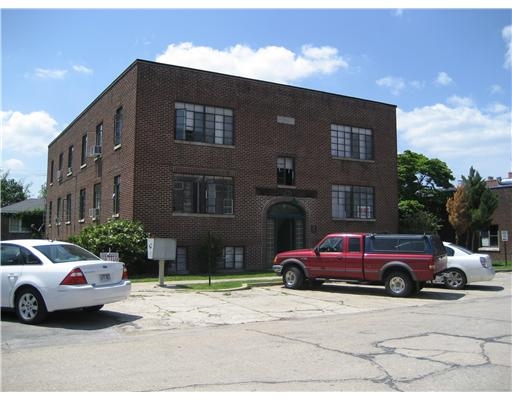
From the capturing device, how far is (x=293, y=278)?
1658 cm

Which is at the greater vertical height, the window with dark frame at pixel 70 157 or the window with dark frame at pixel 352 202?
the window with dark frame at pixel 70 157

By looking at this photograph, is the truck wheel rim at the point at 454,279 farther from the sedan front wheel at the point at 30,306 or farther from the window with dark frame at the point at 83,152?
the window with dark frame at the point at 83,152

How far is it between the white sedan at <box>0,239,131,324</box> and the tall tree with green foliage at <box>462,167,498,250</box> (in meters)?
25.1

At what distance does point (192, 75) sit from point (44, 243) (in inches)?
558

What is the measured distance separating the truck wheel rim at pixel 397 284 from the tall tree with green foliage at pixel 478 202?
690 inches

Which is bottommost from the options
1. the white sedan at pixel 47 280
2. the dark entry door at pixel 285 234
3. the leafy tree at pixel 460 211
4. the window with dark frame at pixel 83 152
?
the white sedan at pixel 47 280

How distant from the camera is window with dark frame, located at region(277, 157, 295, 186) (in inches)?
995

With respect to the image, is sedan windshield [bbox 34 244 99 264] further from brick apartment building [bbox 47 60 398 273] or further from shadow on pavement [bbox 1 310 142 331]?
brick apartment building [bbox 47 60 398 273]

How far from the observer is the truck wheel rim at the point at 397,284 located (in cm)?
1493

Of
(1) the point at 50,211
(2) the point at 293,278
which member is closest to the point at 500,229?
(2) the point at 293,278

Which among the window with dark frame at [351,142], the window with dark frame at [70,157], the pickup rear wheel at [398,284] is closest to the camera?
the pickup rear wheel at [398,284]

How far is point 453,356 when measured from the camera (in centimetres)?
723

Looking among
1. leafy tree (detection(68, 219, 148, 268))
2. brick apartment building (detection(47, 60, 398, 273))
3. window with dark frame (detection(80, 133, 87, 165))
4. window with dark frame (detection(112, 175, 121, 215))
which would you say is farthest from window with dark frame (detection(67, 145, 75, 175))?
leafy tree (detection(68, 219, 148, 268))

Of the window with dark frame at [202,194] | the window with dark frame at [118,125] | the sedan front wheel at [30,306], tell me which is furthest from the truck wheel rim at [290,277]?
the window with dark frame at [118,125]
